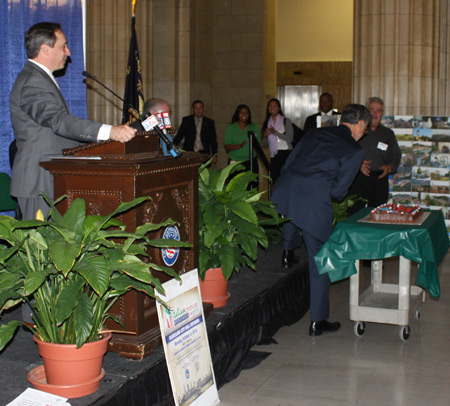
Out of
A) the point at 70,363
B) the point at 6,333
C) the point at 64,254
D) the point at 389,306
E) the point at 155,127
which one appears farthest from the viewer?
the point at 389,306

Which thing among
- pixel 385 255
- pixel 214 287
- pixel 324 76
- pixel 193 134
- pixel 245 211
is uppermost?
pixel 324 76

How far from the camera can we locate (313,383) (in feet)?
13.9

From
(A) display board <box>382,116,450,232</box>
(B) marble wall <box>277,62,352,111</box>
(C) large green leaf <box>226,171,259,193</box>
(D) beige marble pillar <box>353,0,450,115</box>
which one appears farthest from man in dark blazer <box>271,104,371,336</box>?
(B) marble wall <box>277,62,352,111</box>

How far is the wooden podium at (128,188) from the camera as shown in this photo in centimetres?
338

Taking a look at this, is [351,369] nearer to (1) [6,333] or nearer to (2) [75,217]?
(2) [75,217]

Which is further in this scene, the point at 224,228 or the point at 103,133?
the point at 224,228

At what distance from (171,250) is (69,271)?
0.92 meters

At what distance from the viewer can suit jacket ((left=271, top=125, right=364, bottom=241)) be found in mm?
4996

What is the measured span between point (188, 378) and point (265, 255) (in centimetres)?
278

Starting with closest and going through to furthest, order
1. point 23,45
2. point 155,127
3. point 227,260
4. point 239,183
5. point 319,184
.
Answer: point 155,127 < point 227,260 < point 239,183 < point 319,184 < point 23,45

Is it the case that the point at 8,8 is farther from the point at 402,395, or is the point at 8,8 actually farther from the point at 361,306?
the point at 402,395

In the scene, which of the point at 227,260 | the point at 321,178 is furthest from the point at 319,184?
the point at 227,260

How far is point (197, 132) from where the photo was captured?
10.8 meters

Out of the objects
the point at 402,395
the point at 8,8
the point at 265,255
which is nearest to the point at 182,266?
the point at 402,395
